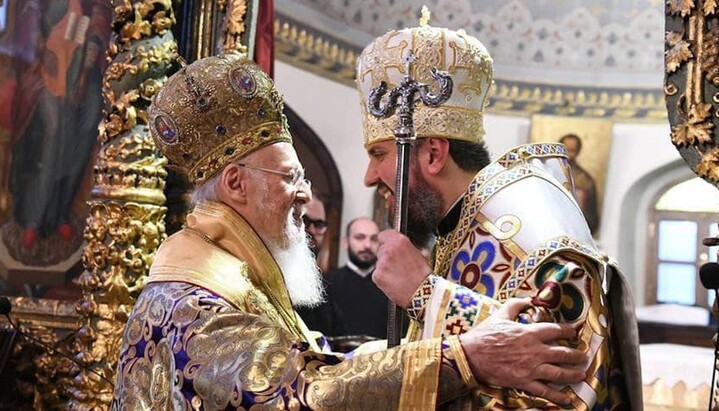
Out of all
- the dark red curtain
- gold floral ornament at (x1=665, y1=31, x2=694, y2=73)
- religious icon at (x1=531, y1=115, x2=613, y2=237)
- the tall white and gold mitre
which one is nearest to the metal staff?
the tall white and gold mitre

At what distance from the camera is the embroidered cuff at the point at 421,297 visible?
8.71 feet

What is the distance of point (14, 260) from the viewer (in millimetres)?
4949

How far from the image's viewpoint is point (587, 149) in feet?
39.6

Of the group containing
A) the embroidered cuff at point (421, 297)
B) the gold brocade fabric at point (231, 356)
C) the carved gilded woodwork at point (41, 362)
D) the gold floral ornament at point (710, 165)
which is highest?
the gold floral ornament at point (710, 165)

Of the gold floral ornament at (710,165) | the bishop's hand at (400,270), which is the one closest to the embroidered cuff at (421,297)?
the bishop's hand at (400,270)

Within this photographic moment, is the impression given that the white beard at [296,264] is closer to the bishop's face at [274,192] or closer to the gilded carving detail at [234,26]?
the bishop's face at [274,192]

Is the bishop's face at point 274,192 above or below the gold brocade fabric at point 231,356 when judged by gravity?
above

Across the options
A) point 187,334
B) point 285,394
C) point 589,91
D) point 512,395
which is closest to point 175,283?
point 187,334

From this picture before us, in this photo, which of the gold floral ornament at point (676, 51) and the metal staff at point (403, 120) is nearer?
the metal staff at point (403, 120)

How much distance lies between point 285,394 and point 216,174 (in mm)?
865

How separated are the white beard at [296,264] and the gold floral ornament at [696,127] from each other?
1.24 metres

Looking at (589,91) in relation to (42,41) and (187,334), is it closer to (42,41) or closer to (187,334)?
(42,41)

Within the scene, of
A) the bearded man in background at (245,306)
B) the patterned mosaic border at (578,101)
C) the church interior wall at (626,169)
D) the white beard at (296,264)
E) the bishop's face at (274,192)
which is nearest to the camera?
the bearded man in background at (245,306)

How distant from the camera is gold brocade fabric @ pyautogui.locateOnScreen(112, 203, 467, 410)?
2.53 meters
